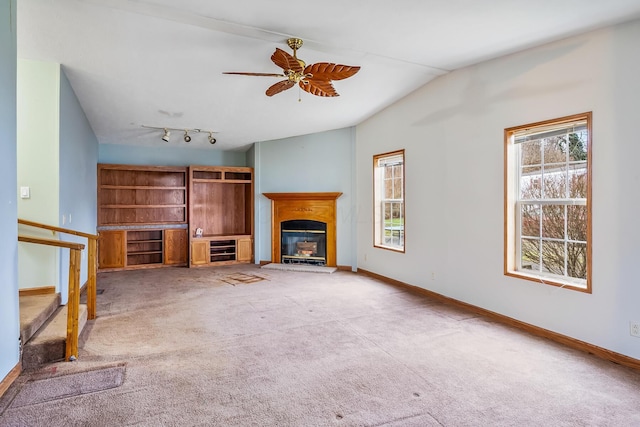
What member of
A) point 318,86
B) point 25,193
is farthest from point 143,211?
point 318,86

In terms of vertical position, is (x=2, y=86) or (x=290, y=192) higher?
(x=2, y=86)

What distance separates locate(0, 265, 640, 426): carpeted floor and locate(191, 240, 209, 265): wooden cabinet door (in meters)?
3.02

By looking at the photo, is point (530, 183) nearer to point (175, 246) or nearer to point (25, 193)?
point (25, 193)

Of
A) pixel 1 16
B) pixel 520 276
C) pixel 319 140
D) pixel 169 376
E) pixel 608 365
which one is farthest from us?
pixel 319 140

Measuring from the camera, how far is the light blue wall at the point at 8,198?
2.39 meters

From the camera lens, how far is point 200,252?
7.45 meters

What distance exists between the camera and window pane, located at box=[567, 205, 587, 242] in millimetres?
3303

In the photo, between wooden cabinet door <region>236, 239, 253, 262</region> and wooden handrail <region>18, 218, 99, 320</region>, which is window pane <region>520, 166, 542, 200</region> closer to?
wooden handrail <region>18, 218, 99, 320</region>

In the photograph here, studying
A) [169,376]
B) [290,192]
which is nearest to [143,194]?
[290,192]

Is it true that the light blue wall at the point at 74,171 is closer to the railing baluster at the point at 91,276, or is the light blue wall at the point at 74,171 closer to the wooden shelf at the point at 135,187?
the railing baluster at the point at 91,276

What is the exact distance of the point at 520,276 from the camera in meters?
3.73

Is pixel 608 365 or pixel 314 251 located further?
pixel 314 251

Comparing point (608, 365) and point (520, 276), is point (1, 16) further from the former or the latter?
point (608, 365)

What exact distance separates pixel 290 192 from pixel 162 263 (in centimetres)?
310
